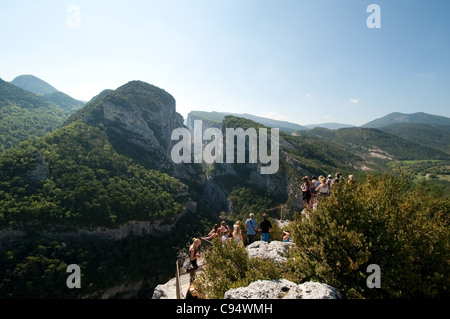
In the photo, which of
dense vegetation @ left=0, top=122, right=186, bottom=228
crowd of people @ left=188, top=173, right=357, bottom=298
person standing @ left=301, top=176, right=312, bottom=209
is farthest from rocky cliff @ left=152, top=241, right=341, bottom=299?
dense vegetation @ left=0, top=122, right=186, bottom=228

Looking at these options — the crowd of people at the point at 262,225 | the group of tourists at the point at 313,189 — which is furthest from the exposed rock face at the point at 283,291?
the group of tourists at the point at 313,189

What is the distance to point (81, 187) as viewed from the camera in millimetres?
52156

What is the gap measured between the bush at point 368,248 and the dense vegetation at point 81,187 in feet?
181

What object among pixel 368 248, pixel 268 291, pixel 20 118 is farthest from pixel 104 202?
pixel 20 118

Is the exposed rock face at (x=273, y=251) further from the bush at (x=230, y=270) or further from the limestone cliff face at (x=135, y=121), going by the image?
the limestone cliff face at (x=135, y=121)

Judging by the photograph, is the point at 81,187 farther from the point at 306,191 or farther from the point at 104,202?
the point at 306,191

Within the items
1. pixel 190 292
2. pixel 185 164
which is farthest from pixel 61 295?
pixel 185 164

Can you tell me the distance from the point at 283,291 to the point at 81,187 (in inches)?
2352

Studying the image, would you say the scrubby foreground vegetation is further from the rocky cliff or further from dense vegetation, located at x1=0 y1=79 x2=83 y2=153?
dense vegetation, located at x1=0 y1=79 x2=83 y2=153

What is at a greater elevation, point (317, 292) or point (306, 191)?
point (306, 191)

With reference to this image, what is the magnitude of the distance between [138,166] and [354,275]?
8139cm

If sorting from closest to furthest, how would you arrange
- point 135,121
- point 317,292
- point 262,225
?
point 317,292, point 262,225, point 135,121
